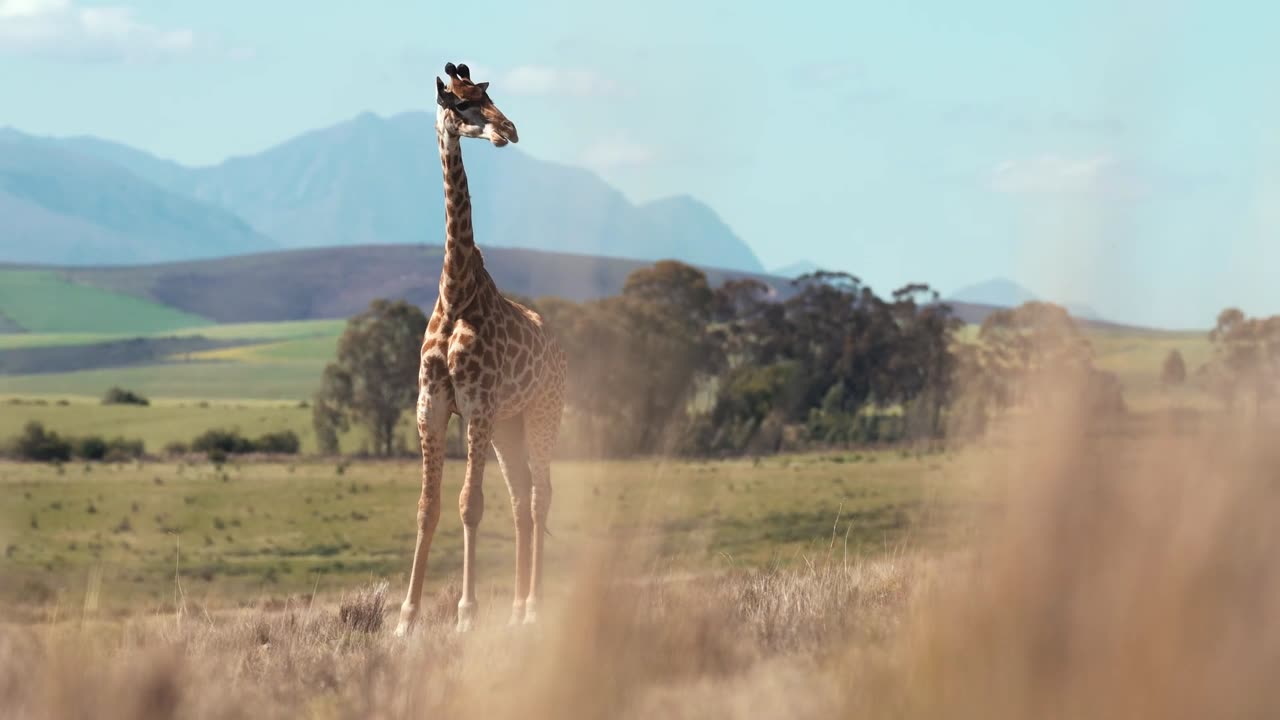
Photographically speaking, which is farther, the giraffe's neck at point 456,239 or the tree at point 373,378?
the tree at point 373,378

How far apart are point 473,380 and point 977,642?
5.35 m

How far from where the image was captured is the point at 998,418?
19.1 feet

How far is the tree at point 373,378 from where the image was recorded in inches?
2771

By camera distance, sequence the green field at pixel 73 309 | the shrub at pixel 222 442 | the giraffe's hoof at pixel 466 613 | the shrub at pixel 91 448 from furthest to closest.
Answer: the green field at pixel 73 309 → the shrub at pixel 222 442 → the shrub at pixel 91 448 → the giraffe's hoof at pixel 466 613

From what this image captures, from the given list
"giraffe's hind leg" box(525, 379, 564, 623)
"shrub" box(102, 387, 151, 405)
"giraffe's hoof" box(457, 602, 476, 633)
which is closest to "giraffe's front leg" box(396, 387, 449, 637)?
"giraffe's hoof" box(457, 602, 476, 633)

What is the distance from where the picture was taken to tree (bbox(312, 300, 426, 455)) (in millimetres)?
70375

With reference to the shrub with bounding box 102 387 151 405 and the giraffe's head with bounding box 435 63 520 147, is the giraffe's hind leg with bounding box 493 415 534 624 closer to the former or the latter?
the giraffe's head with bounding box 435 63 520 147

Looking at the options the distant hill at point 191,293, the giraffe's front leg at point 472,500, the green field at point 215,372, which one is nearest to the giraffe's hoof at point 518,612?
the giraffe's front leg at point 472,500

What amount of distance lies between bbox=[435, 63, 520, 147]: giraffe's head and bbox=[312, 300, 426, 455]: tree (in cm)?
6057

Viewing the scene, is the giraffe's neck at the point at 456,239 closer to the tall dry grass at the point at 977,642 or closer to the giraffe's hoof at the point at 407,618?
the giraffe's hoof at the point at 407,618

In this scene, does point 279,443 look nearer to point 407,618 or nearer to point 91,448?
point 91,448

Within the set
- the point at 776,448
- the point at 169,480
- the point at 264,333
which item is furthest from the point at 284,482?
the point at 264,333

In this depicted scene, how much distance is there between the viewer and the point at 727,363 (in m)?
80.2

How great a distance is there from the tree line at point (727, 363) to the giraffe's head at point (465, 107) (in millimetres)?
47151
